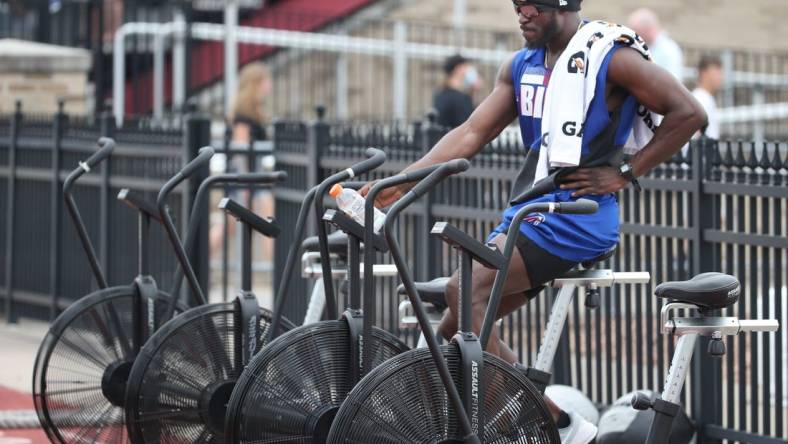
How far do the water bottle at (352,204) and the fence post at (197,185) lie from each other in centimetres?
480

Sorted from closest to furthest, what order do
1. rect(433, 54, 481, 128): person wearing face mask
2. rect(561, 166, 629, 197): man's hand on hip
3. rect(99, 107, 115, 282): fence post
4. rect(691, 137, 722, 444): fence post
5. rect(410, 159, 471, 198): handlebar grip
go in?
rect(410, 159, 471, 198): handlebar grip
rect(561, 166, 629, 197): man's hand on hip
rect(691, 137, 722, 444): fence post
rect(99, 107, 115, 282): fence post
rect(433, 54, 481, 128): person wearing face mask

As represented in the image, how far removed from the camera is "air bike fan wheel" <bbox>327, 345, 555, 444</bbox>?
519 cm

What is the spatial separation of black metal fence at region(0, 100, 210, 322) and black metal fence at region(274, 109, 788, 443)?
2336mm

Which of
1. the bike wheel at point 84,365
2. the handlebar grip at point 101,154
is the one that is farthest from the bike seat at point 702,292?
the handlebar grip at point 101,154

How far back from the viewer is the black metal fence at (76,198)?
10930 mm

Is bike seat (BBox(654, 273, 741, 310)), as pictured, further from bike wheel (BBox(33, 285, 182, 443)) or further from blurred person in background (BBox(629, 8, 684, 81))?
blurred person in background (BBox(629, 8, 684, 81))

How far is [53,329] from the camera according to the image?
283 inches

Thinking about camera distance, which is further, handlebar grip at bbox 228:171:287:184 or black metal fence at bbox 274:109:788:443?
black metal fence at bbox 274:109:788:443

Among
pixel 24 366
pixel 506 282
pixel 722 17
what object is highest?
pixel 722 17

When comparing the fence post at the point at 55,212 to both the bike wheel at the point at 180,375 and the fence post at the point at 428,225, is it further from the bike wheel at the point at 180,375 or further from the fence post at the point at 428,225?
the bike wheel at the point at 180,375

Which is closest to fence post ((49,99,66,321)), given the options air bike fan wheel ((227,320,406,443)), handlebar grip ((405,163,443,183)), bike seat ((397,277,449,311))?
bike seat ((397,277,449,311))

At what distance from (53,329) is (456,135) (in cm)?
205

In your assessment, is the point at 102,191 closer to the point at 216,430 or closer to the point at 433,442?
the point at 216,430

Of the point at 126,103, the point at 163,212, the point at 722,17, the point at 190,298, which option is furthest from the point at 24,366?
the point at 722,17
